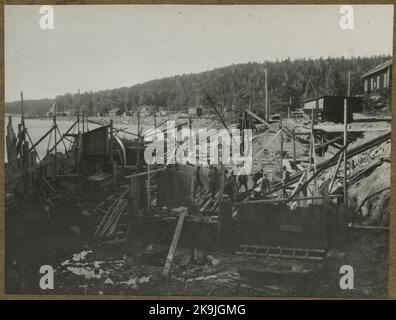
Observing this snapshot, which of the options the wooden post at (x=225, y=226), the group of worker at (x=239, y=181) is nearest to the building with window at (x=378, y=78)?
the group of worker at (x=239, y=181)

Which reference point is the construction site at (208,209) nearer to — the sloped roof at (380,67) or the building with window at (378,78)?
the building with window at (378,78)

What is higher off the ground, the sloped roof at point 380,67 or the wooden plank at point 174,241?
the sloped roof at point 380,67

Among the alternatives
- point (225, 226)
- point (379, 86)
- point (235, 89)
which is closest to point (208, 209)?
point (225, 226)

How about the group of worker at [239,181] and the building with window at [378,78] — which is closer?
the building with window at [378,78]

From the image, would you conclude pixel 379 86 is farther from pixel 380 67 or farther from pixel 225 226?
pixel 225 226

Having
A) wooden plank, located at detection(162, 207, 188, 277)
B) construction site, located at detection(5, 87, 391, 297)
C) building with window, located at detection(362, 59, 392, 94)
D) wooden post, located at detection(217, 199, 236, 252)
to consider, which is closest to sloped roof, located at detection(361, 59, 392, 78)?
building with window, located at detection(362, 59, 392, 94)

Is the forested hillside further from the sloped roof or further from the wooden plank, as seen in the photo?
the wooden plank
